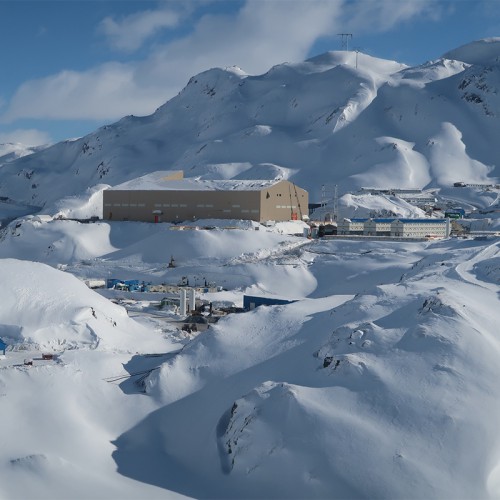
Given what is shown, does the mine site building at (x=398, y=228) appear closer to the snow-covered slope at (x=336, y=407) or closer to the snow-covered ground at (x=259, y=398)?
the snow-covered ground at (x=259, y=398)

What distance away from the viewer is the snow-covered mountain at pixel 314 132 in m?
94.4

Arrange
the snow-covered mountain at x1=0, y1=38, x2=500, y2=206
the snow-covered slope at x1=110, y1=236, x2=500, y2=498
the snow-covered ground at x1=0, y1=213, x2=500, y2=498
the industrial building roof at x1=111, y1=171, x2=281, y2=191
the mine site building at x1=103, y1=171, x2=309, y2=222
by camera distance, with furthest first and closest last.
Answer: the snow-covered mountain at x1=0, y1=38, x2=500, y2=206, the industrial building roof at x1=111, y1=171, x2=281, y2=191, the mine site building at x1=103, y1=171, x2=309, y2=222, the snow-covered ground at x1=0, y1=213, x2=500, y2=498, the snow-covered slope at x1=110, y1=236, x2=500, y2=498

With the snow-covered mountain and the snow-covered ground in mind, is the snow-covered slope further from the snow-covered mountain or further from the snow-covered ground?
the snow-covered mountain

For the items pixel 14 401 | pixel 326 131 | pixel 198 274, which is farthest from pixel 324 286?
pixel 326 131

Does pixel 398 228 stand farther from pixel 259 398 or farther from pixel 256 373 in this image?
pixel 259 398

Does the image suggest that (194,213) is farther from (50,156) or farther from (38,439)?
(50,156)

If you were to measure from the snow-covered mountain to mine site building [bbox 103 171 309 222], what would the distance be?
27.8 m

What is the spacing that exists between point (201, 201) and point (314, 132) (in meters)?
49.7

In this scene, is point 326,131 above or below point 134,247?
above

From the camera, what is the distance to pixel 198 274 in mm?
43938

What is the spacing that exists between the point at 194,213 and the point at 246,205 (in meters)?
4.38

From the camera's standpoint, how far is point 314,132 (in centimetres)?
10344

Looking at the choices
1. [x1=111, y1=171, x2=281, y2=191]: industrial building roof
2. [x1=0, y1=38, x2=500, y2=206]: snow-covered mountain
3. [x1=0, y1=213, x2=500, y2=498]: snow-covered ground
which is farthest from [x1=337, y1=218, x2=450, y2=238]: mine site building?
[x1=0, y1=38, x2=500, y2=206]: snow-covered mountain

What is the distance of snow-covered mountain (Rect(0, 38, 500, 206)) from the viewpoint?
94375mm
